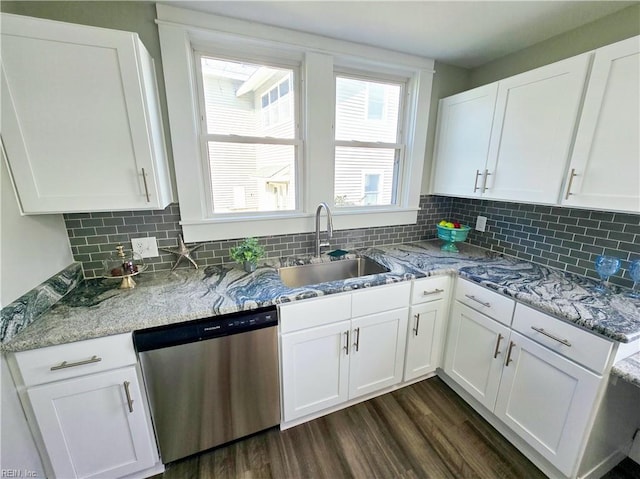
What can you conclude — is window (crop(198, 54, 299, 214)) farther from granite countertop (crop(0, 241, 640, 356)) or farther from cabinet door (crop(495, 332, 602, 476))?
cabinet door (crop(495, 332, 602, 476))

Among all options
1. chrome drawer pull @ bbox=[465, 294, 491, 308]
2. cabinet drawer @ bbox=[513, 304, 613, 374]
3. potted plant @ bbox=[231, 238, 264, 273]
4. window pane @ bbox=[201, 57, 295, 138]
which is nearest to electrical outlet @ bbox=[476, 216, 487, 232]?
chrome drawer pull @ bbox=[465, 294, 491, 308]

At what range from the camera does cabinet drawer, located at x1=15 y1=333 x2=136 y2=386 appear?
1.03m

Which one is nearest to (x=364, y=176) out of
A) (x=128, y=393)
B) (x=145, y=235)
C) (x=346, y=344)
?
(x=346, y=344)

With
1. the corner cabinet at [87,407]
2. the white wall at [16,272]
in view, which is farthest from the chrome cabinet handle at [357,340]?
the white wall at [16,272]

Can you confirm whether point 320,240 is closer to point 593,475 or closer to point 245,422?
point 245,422

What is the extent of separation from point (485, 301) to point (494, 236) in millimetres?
802

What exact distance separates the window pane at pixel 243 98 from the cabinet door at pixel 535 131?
1417mm

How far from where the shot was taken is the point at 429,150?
2.23 metres

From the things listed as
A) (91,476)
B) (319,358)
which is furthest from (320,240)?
(91,476)

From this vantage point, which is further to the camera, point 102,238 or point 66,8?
point 102,238

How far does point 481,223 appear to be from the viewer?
2.20m

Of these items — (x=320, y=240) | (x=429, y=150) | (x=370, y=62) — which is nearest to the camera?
(x=370, y=62)

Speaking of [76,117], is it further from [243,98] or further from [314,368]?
[314,368]

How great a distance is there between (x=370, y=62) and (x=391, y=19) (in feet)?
1.27
